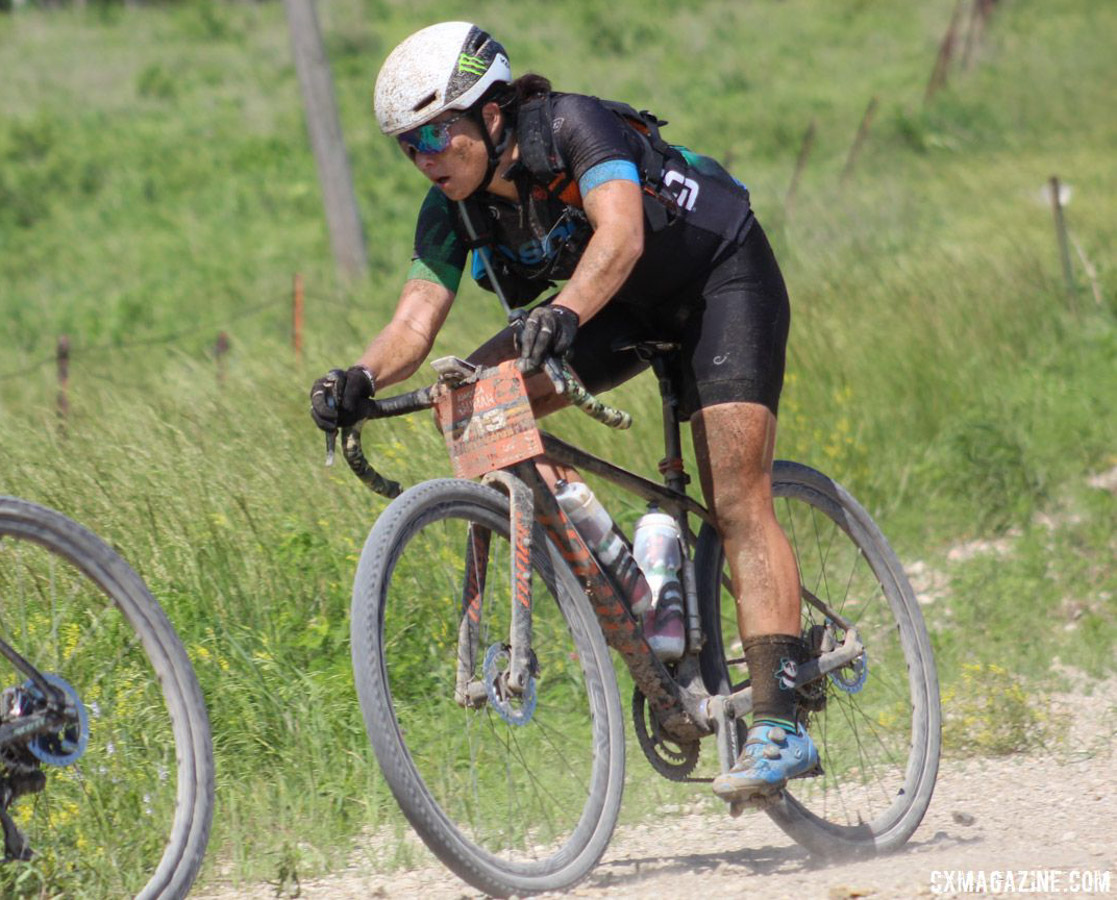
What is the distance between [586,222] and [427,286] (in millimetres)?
476

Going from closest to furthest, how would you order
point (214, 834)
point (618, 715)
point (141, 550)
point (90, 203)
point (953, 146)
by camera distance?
1. point (618, 715)
2. point (214, 834)
3. point (141, 550)
4. point (953, 146)
5. point (90, 203)

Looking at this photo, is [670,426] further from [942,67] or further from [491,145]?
[942,67]

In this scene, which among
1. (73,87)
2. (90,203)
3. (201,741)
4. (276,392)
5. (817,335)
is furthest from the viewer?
(73,87)

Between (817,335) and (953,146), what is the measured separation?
10.6m

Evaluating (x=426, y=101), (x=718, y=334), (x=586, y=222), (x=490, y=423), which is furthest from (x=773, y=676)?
(x=426, y=101)

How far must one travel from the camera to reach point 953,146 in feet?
60.4

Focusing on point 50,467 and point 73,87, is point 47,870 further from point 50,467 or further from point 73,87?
point 73,87

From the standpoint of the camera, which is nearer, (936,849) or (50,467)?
(936,849)

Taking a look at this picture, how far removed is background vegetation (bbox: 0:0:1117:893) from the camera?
17.0ft

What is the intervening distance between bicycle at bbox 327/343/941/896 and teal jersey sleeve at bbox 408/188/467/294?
54 centimetres

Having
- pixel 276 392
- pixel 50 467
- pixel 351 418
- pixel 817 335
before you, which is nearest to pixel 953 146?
pixel 817 335

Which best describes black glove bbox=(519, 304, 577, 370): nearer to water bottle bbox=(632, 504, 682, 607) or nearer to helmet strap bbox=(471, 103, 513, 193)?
helmet strap bbox=(471, 103, 513, 193)

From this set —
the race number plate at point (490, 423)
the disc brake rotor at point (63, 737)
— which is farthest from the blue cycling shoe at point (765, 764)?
the disc brake rotor at point (63, 737)

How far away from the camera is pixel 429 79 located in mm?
→ 3736
